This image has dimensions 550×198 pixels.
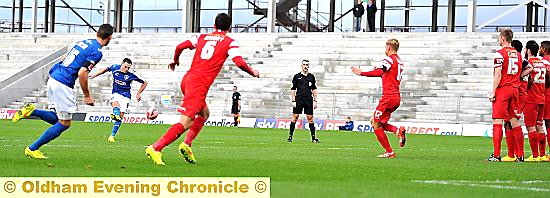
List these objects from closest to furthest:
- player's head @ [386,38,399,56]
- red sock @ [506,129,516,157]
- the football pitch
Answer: the football pitch < red sock @ [506,129,516,157] < player's head @ [386,38,399,56]

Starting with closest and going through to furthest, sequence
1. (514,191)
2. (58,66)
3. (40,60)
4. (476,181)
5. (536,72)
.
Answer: (514,191), (476,181), (58,66), (536,72), (40,60)

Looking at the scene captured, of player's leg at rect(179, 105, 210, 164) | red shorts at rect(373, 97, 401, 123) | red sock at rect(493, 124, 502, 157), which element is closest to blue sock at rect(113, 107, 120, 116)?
red shorts at rect(373, 97, 401, 123)

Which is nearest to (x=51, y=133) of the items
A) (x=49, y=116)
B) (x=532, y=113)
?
(x=49, y=116)

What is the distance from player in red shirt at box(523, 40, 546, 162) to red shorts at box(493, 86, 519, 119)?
771mm

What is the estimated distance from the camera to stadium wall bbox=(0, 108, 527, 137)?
129 feet

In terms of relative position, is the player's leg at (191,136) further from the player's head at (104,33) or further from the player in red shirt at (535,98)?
the player in red shirt at (535,98)

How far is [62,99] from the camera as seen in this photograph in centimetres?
1500

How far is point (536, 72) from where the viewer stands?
17.9 m

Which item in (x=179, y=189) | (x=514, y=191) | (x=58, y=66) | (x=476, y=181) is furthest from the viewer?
(x=58, y=66)

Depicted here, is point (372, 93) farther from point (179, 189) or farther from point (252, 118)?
point (179, 189)

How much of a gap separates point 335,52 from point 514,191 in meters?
37.9

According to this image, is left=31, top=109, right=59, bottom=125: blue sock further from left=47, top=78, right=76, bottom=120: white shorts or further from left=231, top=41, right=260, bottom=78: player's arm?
left=231, top=41, right=260, bottom=78: player's arm

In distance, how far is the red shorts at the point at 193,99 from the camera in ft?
47.8

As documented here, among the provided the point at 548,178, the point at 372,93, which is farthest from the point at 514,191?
the point at 372,93
